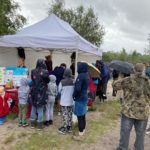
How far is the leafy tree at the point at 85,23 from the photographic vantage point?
104 ft

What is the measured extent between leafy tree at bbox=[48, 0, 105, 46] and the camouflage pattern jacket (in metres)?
26.5

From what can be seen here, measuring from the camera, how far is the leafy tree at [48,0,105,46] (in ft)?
104

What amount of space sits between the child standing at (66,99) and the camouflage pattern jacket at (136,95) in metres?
1.71

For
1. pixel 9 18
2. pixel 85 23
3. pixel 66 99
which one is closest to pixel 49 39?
pixel 66 99

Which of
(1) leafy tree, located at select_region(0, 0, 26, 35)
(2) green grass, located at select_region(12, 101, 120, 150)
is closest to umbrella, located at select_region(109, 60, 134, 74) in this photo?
(2) green grass, located at select_region(12, 101, 120, 150)

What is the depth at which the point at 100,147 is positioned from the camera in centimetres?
611

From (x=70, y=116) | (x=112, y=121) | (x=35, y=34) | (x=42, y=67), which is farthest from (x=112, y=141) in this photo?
(x=35, y=34)

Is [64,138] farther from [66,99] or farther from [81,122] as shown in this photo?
[66,99]

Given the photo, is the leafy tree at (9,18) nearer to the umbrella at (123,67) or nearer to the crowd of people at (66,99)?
the crowd of people at (66,99)

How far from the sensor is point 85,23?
31938 mm

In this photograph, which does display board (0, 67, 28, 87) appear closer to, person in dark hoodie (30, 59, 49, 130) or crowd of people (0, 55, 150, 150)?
crowd of people (0, 55, 150, 150)

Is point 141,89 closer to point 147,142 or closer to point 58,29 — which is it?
point 147,142

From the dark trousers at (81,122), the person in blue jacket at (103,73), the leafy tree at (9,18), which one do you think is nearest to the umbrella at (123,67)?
the dark trousers at (81,122)

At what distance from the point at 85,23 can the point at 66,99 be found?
2608 centimetres
